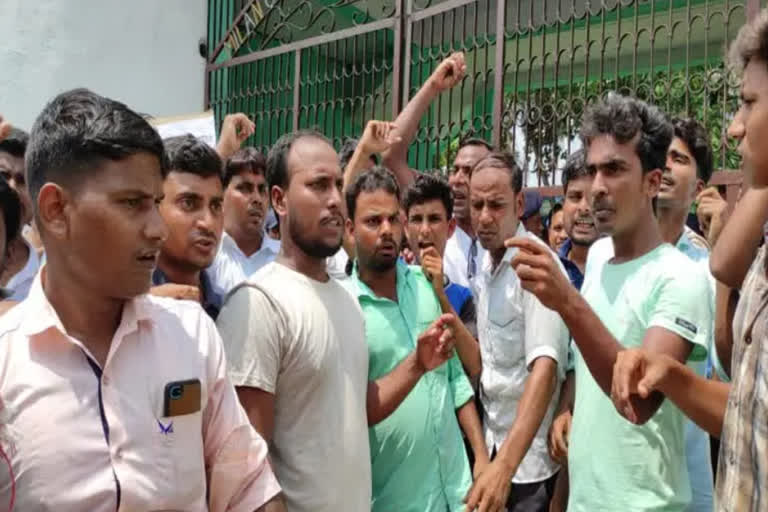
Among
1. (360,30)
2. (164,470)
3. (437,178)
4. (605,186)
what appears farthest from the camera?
(360,30)

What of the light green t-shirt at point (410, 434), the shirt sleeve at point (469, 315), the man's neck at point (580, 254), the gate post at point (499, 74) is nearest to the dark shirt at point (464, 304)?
the shirt sleeve at point (469, 315)

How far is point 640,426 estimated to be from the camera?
90.6 inches

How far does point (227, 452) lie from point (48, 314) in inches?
17.8

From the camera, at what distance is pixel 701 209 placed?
149 inches

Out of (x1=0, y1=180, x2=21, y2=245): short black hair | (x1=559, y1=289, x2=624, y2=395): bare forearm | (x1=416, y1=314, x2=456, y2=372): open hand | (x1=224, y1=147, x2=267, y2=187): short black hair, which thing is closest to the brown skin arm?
(x1=416, y1=314, x2=456, y2=372): open hand

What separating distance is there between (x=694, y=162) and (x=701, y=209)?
0.27 m

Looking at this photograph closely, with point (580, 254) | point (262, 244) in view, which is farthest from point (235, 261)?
point (580, 254)

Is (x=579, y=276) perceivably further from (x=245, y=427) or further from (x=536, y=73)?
(x=536, y=73)

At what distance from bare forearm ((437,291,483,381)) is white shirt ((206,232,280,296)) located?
0.73 metres

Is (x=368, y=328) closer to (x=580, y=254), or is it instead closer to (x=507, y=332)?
(x=507, y=332)

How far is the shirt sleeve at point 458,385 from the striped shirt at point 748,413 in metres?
1.63

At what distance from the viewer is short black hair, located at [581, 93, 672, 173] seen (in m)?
2.64

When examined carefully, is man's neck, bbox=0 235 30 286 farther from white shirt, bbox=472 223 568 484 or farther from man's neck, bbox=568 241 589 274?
man's neck, bbox=568 241 589 274

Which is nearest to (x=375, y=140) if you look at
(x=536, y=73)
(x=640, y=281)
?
(x=640, y=281)
